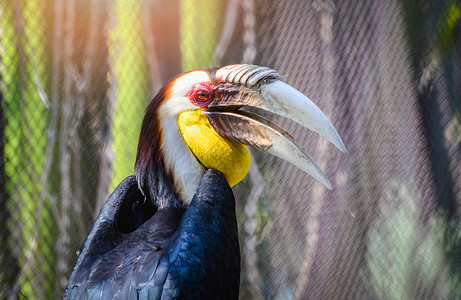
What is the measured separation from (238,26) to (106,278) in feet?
3.90

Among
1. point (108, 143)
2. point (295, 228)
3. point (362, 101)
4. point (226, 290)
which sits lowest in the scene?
point (295, 228)

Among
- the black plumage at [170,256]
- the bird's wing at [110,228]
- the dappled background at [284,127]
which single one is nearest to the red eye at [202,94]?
the black plumage at [170,256]

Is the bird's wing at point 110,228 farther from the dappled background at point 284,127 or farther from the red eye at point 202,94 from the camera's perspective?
the dappled background at point 284,127

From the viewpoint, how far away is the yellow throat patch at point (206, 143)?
3.92ft

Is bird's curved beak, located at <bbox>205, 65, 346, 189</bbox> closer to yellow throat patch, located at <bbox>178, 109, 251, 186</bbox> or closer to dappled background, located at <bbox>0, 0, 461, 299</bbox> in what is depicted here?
yellow throat patch, located at <bbox>178, 109, 251, 186</bbox>

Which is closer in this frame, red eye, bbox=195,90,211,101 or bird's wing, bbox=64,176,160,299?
bird's wing, bbox=64,176,160,299

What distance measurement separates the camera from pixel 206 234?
979 mm

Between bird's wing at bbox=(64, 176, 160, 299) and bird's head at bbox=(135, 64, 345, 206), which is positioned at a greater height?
bird's head at bbox=(135, 64, 345, 206)

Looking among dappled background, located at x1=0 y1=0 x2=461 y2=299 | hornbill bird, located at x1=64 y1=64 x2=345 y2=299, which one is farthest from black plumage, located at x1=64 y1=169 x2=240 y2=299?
dappled background, located at x1=0 y1=0 x2=461 y2=299

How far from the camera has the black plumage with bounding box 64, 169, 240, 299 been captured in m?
0.91

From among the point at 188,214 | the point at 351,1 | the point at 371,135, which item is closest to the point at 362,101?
the point at 371,135

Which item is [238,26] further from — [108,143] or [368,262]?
[368,262]

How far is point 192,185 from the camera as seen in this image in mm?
1210

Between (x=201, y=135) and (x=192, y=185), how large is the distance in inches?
5.1
